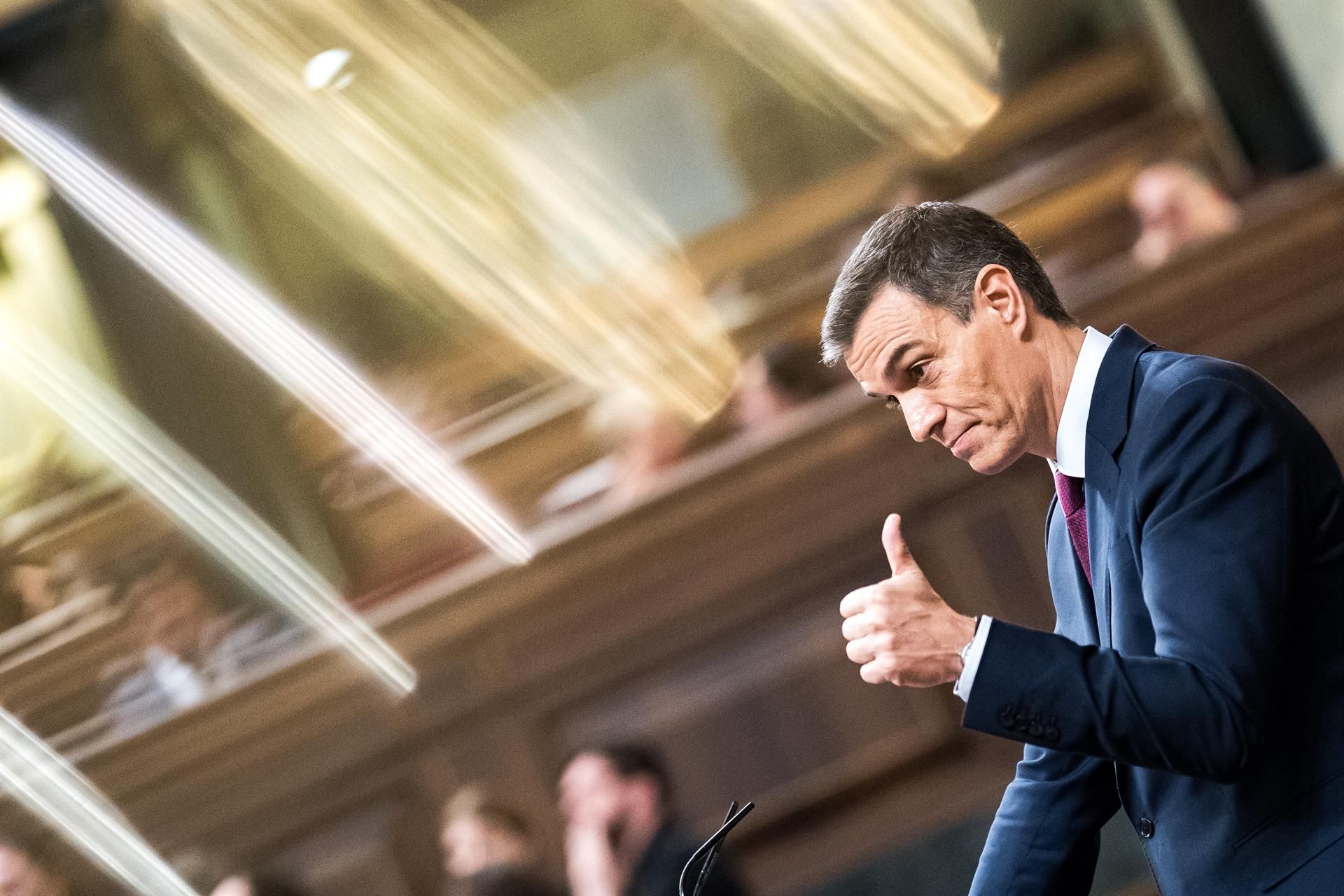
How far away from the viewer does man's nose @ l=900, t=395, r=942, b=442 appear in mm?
1262

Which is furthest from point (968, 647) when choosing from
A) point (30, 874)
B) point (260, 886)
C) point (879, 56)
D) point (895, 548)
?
point (879, 56)

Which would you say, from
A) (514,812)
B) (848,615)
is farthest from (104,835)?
(848,615)

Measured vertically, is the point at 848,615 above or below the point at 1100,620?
above

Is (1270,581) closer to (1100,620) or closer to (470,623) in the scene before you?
(1100,620)

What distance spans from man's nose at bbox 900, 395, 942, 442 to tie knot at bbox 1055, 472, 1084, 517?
0.12 metres

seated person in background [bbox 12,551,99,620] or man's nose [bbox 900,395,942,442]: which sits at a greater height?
man's nose [bbox 900,395,942,442]

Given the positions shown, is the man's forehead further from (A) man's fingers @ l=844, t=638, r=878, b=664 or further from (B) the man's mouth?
(A) man's fingers @ l=844, t=638, r=878, b=664

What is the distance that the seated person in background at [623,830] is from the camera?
2602 millimetres

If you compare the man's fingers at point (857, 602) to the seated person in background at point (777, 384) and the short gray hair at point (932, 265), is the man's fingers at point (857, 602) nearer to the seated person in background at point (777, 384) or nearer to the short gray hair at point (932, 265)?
the short gray hair at point (932, 265)

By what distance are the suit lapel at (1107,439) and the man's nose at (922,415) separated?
0.46 feet

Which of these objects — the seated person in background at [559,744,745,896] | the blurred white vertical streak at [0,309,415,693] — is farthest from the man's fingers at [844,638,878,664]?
the blurred white vertical streak at [0,309,415,693]

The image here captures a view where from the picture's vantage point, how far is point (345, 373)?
4898mm

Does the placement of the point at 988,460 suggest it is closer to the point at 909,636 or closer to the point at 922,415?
the point at 922,415

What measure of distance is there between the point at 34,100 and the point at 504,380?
5.83 ft
